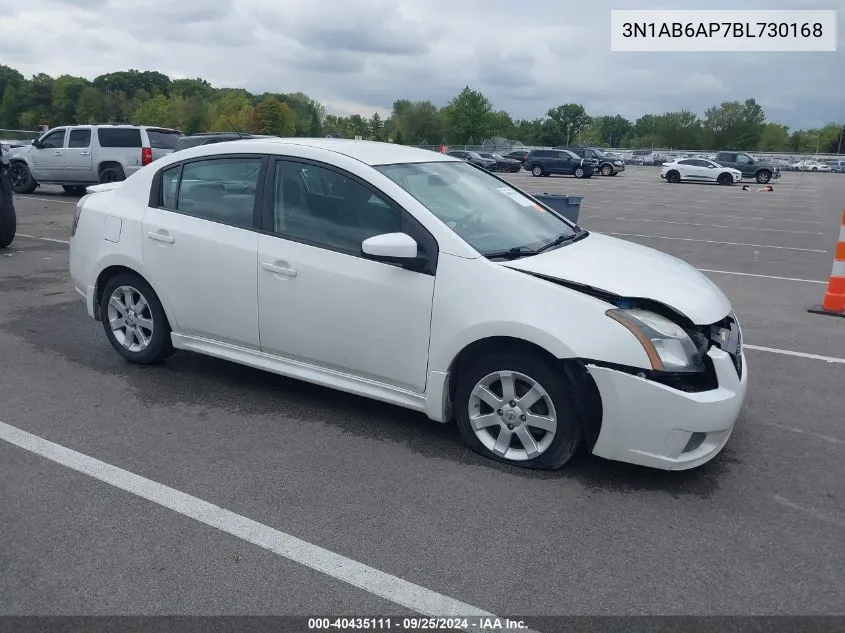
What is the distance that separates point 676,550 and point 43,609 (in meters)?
2.57

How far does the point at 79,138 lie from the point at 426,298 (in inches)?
691

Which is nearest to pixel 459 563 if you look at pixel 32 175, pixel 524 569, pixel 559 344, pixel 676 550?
pixel 524 569

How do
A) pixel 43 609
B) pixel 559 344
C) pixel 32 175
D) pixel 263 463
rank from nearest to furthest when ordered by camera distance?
pixel 43 609 → pixel 559 344 → pixel 263 463 → pixel 32 175

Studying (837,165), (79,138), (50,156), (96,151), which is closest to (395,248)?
(96,151)

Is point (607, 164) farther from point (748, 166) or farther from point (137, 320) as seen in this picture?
point (137, 320)

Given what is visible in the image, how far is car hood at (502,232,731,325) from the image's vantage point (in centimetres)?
390

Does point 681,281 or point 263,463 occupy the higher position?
point 681,281

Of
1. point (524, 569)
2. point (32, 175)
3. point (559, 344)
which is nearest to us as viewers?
point (524, 569)

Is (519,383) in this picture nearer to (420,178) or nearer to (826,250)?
(420,178)

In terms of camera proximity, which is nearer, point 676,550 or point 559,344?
point 676,550

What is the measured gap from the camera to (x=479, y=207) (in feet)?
15.5

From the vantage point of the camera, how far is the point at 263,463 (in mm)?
4082

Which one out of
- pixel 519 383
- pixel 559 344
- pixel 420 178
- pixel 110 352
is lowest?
pixel 110 352

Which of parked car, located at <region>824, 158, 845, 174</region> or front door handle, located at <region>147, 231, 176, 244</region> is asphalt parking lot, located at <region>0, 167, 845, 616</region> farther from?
parked car, located at <region>824, 158, 845, 174</region>
